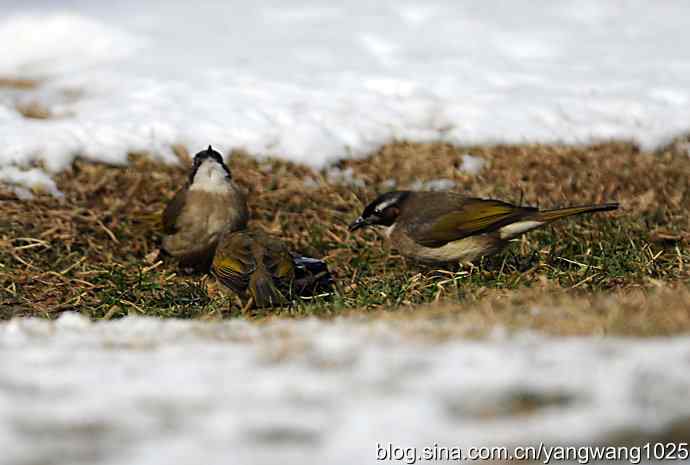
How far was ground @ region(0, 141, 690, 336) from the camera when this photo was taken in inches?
239

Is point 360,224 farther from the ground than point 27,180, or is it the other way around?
point 360,224

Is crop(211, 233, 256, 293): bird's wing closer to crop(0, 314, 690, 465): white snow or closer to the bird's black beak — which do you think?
the bird's black beak

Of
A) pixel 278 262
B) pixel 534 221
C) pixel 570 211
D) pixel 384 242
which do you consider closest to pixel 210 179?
pixel 278 262

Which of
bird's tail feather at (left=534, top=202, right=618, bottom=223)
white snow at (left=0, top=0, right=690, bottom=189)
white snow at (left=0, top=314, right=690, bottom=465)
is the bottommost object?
white snow at (left=0, top=0, right=690, bottom=189)

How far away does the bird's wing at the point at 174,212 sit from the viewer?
8.31 meters

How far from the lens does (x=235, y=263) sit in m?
7.23

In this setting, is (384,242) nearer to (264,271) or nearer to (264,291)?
(264,271)

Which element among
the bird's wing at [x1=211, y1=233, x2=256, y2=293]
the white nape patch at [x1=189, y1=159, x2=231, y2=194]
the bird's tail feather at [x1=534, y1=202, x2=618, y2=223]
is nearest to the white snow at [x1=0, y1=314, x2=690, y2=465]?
the bird's wing at [x1=211, y1=233, x2=256, y2=293]

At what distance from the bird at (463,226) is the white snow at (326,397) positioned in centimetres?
335

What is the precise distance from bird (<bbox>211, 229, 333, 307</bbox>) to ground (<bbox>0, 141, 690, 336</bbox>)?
0.49 ft

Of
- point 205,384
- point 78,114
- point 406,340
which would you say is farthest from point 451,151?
point 205,384

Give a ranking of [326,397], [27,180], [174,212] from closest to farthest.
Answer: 1. [326,397]
2. [174,212]
3. [27,180]

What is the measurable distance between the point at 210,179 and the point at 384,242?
1.67m

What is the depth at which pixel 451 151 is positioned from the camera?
10844 millimetres
